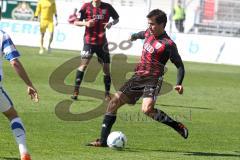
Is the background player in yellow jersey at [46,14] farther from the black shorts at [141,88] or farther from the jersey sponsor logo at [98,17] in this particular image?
the black shorts at [141,88]

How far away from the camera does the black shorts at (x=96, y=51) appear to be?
55.9ft

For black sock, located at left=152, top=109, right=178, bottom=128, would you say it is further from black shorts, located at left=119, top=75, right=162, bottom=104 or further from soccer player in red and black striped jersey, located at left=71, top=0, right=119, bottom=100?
soccer player in red and black striped jersey, located at left=71, top=0, right=119, bottom=100

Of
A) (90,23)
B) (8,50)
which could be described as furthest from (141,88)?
(90,23)

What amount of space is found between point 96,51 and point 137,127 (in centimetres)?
433

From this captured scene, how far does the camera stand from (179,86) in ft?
35.2

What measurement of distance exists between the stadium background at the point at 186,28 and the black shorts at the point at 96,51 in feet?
49.6

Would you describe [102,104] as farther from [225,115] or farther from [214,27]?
[214,27]

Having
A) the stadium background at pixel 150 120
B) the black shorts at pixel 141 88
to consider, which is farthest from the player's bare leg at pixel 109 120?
the stadium background at pixel 150 120

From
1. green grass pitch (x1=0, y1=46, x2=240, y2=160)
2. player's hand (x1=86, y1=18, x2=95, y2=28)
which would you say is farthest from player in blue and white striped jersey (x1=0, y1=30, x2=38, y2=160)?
player's hand (x1=86, y1=18, x2=95, y2=28)

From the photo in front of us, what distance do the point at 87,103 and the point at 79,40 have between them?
1705 centimetres

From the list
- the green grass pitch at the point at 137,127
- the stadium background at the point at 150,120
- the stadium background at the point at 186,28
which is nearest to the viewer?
the green grass pitch at the point at 137,127

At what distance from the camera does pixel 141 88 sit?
1119 cm

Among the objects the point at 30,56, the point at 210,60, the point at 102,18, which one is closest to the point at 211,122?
the point at 102,18

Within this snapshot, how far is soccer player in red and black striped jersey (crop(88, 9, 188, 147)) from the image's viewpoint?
35.9 ft
